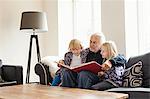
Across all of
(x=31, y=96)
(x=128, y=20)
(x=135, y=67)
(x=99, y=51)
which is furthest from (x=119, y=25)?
(x=31, y=96)

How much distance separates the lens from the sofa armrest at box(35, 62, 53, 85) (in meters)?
3.72

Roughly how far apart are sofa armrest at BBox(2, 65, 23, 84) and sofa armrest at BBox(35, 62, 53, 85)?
0.38 metres

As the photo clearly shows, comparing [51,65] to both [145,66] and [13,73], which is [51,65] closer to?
[13,73]

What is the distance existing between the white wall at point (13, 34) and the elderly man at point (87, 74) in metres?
1.72

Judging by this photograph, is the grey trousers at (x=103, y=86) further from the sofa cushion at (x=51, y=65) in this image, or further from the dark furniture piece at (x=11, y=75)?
the dark furniture piece at (x=11, y=75)

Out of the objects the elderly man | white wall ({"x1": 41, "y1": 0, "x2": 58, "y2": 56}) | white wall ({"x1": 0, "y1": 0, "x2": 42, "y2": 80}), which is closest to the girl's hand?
the elderly man

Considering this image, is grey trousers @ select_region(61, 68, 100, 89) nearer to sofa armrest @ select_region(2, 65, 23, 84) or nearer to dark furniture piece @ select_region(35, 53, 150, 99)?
dark furniture piece @ select_region(35, 53, 150, 99)

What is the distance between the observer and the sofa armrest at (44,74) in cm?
372

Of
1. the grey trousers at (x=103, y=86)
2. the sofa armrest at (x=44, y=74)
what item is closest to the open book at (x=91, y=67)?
the grey trousers at (x=103, y=86)

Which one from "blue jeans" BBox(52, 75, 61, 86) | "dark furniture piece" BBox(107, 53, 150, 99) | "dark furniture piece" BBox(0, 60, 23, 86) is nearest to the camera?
"dark furniture piece" BBox(107, 53, 150, 99)

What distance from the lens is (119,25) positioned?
3.88m

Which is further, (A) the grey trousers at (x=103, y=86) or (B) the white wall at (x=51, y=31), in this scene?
(B) the white wall at (x=51, y=31)

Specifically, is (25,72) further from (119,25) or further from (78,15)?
(119,25)

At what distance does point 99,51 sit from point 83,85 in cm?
57
